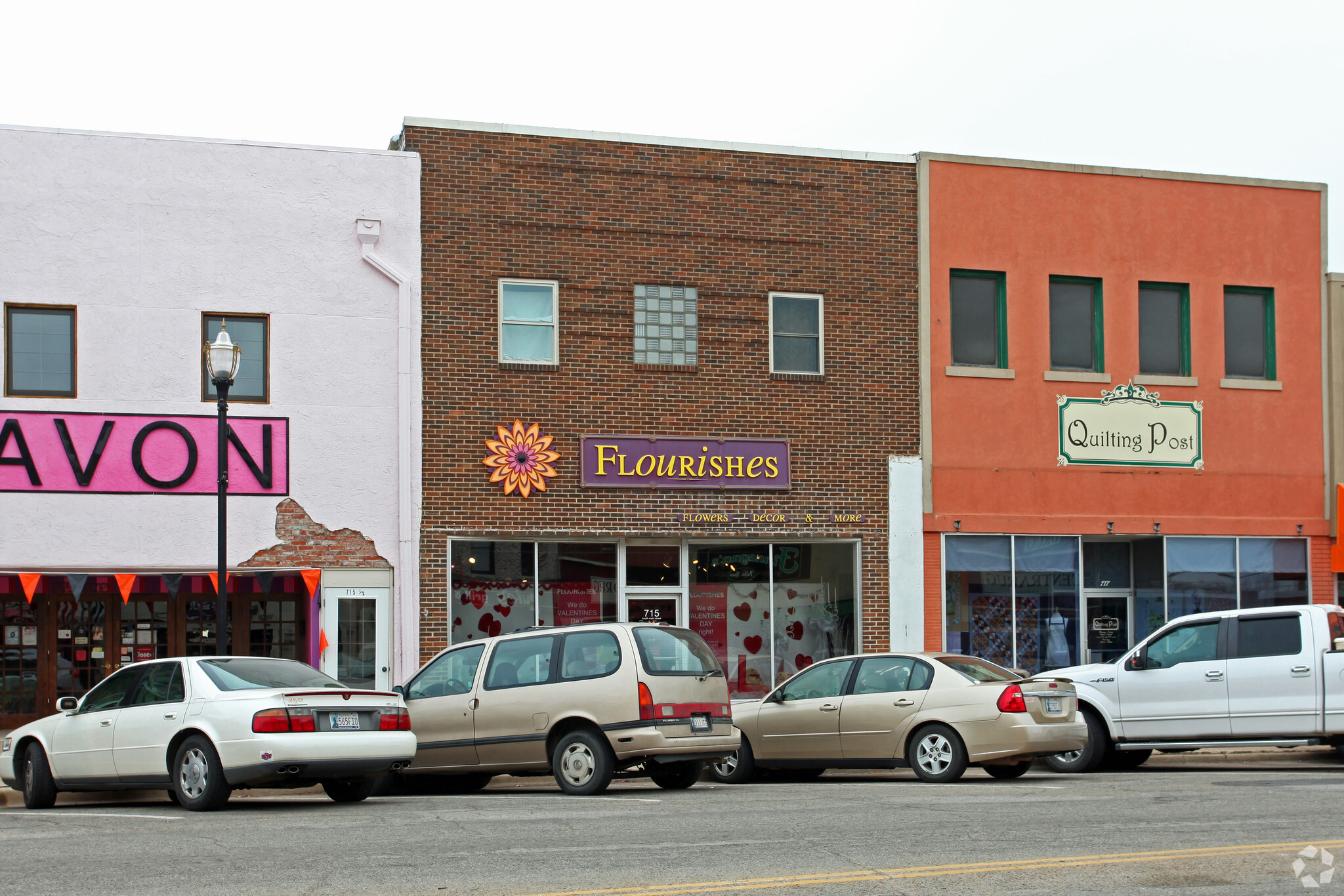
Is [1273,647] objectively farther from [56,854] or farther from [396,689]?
[56,854]

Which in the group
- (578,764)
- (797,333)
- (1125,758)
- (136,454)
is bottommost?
(1125,758)

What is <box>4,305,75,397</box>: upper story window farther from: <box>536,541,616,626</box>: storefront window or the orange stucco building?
the orange stucco building

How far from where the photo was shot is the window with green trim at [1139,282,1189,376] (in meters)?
24.5

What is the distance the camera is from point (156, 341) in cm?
2064

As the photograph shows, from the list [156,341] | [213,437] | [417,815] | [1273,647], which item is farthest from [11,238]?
[1273,647]

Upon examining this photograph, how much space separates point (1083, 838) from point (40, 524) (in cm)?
1526

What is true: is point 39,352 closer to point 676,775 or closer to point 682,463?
point 682,463

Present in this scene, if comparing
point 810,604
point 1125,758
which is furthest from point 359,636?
point 1125,758

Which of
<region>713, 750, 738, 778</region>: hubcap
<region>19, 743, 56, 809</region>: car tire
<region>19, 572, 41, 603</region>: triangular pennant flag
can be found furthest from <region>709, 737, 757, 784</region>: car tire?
<region>19, 572, 41, 603</region>: triangular pennant flag

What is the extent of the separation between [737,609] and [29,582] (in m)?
9.89

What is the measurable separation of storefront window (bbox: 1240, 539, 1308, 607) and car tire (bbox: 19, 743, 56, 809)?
18.3 meters

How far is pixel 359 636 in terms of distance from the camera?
21.1m

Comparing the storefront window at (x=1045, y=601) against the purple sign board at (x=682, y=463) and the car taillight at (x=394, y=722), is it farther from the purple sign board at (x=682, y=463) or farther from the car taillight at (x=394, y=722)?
the car taillight at (x=394, y=722)

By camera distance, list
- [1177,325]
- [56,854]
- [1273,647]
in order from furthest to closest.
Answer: [1177,325], [1273,647], [56,854]
